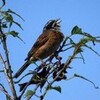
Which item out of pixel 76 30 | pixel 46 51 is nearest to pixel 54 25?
pixel 46 51

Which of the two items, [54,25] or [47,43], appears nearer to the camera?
[47,43]

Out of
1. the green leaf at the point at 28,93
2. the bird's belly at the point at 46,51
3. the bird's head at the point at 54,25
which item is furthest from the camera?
the bird's head at the point at 54,25

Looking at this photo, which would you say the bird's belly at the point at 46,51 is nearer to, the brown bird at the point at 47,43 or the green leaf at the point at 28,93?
the brown bird at the point at 47,43

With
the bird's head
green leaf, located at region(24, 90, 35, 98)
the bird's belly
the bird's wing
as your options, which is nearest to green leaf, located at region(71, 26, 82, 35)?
green leaf, located at region(24, 90, 35, 98)

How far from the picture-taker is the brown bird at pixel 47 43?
4.09m

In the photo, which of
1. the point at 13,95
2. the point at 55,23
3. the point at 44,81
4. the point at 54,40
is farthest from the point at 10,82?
the point at 55,23

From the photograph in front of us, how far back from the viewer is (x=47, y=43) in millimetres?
4641

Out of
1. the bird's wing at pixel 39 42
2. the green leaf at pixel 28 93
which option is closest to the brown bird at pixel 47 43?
the bird's wing at pixel 39 42

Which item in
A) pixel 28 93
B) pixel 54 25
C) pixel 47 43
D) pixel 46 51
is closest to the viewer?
pixel 28 93

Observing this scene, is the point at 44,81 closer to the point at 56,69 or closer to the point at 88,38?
the point at 56,69

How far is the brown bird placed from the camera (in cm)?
409

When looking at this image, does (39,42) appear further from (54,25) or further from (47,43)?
(54,25)

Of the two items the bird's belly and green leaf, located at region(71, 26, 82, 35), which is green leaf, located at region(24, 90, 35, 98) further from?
the bird's belly

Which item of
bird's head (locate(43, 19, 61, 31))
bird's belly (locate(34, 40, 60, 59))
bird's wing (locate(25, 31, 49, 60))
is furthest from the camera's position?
bird's head (locate(43, 19, 61, 31))
